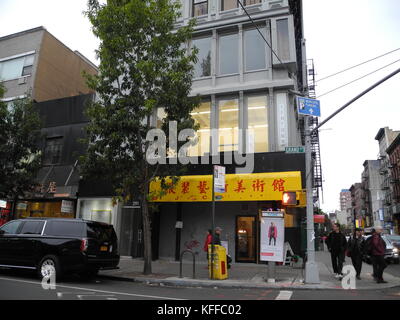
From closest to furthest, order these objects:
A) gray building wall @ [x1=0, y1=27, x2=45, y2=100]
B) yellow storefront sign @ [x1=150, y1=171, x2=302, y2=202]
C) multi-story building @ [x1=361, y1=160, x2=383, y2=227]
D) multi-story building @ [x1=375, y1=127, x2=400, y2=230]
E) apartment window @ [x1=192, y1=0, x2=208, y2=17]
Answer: yellow storefront sign @ [x1=150, y1=171, x2=302, y2=202] → apartment window @ [x1=192, y1=0, x2=208, y2=17] → gray building wall @ [x1=0, y1=27, x2=45, y2=100] → multi-story building @ [x1=375, y1=127, x2=400, y2=230] → multi-story building @ [x1=361, y1=160, x2=383, y2=227]

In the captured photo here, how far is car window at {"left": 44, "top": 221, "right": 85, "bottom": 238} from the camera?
10609 millimetres

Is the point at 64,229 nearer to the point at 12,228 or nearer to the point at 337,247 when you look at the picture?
the point at 12,228

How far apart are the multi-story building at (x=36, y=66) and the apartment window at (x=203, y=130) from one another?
12.1m

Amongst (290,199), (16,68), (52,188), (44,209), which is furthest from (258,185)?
(16,68)

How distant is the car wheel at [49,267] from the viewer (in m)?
10.2

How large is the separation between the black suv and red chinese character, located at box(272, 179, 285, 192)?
7220mm

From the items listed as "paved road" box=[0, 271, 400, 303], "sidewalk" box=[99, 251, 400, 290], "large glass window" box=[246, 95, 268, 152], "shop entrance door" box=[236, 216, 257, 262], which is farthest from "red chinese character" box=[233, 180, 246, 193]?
"paved road" box=[0, 271, 400, 303]

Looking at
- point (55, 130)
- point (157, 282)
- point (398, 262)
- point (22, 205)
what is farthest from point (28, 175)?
point (398, 262)

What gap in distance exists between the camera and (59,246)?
34.1 feet

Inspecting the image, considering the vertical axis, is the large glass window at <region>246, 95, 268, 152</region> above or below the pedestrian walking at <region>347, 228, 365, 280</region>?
above

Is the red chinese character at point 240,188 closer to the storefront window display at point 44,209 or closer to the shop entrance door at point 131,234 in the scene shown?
the shop entrance door at point 131,234

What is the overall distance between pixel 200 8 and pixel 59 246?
15.6 meters
